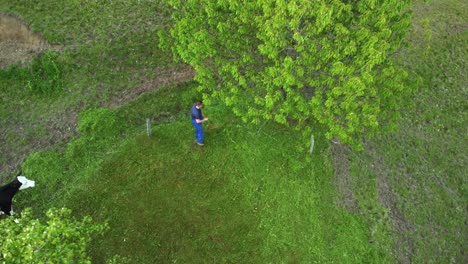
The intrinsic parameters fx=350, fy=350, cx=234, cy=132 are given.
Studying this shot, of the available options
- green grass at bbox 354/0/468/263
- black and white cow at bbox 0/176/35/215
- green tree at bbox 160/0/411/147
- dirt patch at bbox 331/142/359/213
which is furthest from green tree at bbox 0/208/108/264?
green grass at bbox 354/0/468/263

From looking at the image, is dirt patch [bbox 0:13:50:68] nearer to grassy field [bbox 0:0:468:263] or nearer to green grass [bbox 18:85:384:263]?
grassy field [bbox 0:0:468:263]

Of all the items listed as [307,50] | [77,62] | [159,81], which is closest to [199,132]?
[159,81]

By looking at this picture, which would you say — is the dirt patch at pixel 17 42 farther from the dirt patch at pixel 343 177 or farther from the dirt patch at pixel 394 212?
the dirt patch at pixel 394 212

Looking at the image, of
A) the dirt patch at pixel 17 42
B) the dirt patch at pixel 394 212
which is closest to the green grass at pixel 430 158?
the dirt patch at pixel 394 212

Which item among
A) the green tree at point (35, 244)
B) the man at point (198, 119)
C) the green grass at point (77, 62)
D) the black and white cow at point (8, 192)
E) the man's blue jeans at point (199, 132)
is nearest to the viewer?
the green tree at point (35, 244)

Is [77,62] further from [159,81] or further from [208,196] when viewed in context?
→ [208,196]

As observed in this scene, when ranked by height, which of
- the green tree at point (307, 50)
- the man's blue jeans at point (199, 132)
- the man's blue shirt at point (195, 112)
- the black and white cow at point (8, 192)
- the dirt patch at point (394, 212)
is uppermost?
the green tree at point (307, 50)
